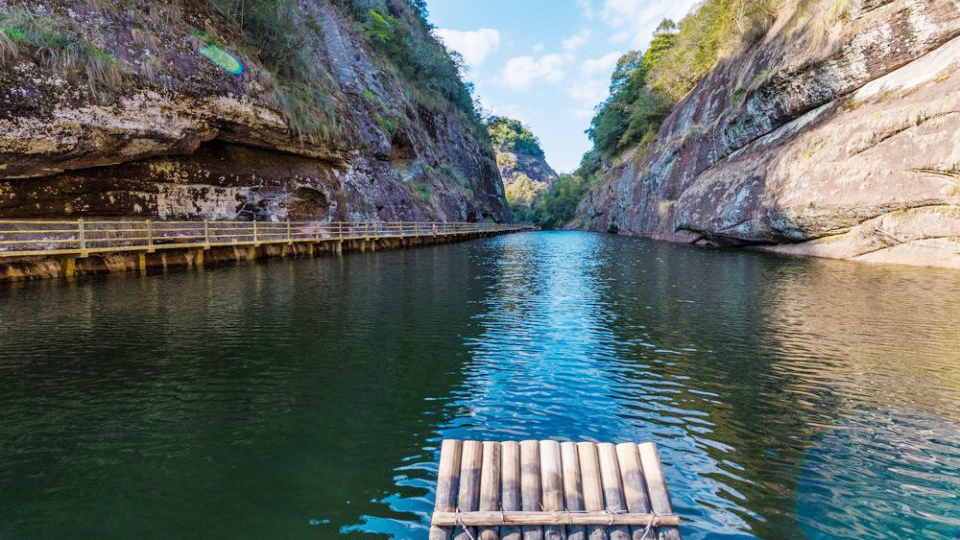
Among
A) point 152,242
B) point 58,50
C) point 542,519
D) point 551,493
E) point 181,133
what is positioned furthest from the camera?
point 152,242

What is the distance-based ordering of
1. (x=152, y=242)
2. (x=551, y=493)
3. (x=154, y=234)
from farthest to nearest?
(x=154, y=234) → (x=152, y=242) → (x=551, y=493)

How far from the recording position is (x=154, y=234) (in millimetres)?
20906

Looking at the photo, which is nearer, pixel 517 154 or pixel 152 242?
pixel 152 242

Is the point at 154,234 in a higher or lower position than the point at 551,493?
higher

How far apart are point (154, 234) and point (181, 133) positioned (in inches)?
189

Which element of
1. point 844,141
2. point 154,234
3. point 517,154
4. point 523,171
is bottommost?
point 154,234

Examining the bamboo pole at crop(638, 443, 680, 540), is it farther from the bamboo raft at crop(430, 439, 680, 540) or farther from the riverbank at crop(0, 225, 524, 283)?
the riverbank at crop(0, 225, 524, 283)

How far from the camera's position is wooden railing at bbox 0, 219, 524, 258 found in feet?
53.3

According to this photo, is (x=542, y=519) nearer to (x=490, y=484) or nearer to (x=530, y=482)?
(x=530, y=482)

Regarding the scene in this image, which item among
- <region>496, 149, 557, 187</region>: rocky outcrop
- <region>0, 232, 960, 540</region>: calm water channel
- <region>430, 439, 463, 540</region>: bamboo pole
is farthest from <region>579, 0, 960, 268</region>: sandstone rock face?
<region>496, 149, 557, 187</region>: rocky outcrop

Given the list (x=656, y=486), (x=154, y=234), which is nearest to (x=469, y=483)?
(x=656, y=486)

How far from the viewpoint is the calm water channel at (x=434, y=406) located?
12.5 feet

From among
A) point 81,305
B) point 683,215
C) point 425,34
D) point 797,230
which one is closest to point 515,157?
point 425,34

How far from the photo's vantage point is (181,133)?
64.2 feet
